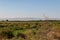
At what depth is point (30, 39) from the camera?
2312 cm

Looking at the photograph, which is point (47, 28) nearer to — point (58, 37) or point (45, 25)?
point (45, 25)

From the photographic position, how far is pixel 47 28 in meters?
24.5

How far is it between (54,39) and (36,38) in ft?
5.94

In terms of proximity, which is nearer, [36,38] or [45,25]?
[36,38]

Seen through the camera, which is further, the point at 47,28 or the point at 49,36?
the point at 47,28

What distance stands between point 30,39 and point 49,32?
6.16 ft

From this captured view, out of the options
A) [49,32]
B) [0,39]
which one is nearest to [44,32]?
[49,32]

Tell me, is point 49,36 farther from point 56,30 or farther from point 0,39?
point 0,39

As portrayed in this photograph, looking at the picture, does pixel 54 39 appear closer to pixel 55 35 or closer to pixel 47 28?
pixel 55 35

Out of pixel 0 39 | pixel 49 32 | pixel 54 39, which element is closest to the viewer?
pixel 54 39

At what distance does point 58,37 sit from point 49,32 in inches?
54.0

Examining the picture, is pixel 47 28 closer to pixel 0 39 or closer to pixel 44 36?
pixel 44 36

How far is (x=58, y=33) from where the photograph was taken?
23.1 m

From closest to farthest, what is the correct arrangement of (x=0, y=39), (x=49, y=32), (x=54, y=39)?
(x=54, y=39)
(x=49, y=32)
(x=0, y=39)
